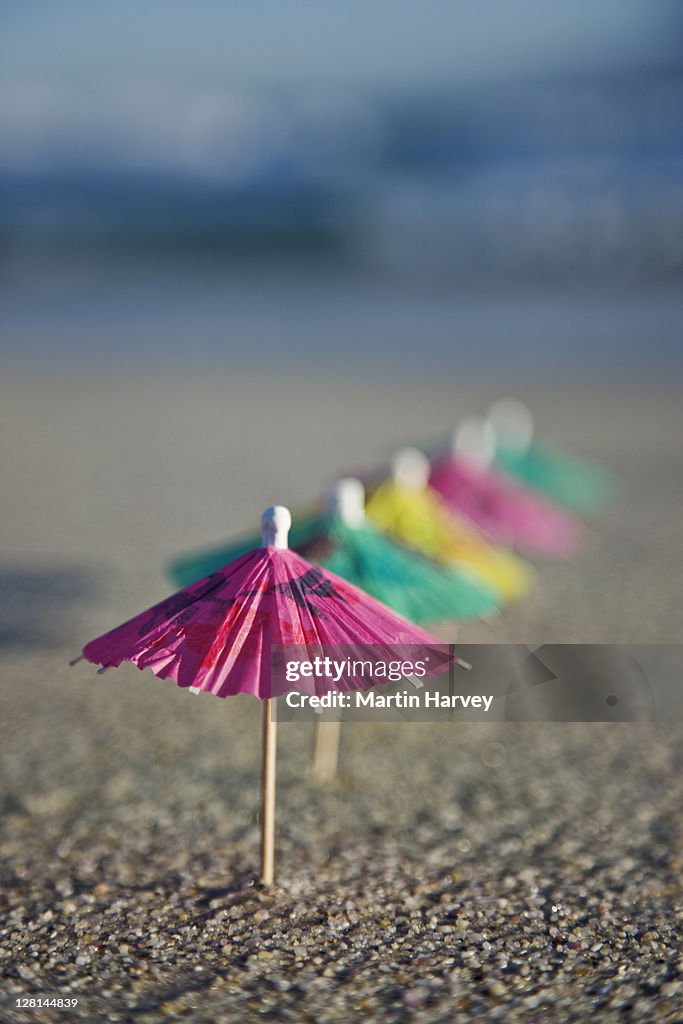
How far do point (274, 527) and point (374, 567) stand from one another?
0.64 meters

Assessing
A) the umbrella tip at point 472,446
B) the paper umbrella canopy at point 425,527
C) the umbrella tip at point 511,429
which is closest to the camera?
the paper umbrella canopy at point 425,527

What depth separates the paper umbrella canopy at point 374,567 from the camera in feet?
11.7

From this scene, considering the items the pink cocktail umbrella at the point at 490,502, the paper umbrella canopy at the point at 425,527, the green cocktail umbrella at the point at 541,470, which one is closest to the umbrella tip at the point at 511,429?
the green cocktail umbrella at the point at 541,470

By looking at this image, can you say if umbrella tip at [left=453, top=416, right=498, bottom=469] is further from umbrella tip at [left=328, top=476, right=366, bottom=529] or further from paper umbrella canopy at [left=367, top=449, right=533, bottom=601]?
umbrella tip at [left=328, top=476, right=366, bottom=529]

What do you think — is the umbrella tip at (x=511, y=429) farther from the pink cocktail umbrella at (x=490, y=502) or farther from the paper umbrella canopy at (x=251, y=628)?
the paper umbrella canopy at (x=251, y=628)

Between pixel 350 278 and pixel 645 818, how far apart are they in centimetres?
2035

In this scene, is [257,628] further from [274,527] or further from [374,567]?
[374,567]

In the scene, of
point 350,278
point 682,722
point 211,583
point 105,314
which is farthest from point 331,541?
point 350,278

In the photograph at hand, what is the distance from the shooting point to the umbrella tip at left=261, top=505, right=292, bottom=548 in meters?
3.02

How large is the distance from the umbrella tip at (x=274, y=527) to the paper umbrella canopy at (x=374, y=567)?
0.49 meters

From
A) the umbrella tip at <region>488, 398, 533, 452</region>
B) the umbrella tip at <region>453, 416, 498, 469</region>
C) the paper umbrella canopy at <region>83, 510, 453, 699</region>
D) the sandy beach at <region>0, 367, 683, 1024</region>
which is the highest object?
the umbrella tip at <region>488, 398, 533, 452</region>

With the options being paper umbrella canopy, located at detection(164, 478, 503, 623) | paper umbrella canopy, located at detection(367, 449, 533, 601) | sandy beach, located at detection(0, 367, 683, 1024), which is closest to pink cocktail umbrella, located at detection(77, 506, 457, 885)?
paper umbrella canopy, located at detection(164, 478, 503, 623)

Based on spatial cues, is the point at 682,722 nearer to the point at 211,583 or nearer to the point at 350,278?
the point at 211,583

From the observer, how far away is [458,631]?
19.2 feet
